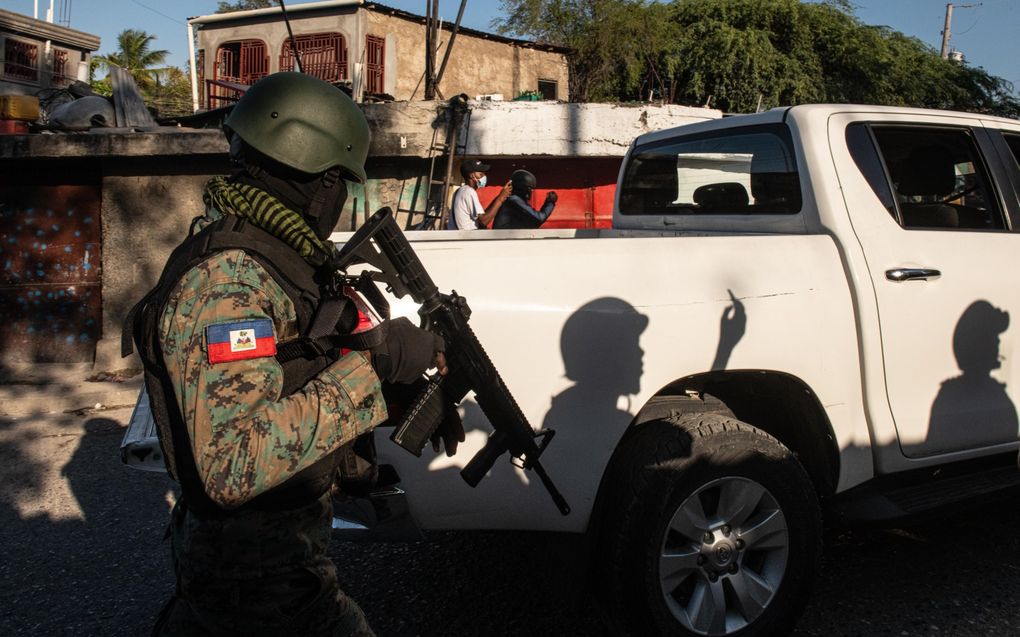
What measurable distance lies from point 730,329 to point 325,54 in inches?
887

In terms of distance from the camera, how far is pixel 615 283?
2371 mm

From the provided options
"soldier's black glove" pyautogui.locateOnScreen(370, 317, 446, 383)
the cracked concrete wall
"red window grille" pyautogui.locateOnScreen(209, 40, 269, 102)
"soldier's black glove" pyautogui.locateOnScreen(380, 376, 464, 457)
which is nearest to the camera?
"soldier's black glove" pyautogui.locateOnScreen(370, 317, 446, 383)

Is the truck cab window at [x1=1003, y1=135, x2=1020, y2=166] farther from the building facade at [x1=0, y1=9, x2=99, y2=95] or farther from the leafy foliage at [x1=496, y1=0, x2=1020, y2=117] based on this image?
Answer: the building facade at [x1=0, y1=9, x2=99, y2=95]

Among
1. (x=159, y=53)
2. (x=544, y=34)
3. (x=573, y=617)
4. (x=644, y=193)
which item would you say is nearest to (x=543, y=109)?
(x=644, y=193)

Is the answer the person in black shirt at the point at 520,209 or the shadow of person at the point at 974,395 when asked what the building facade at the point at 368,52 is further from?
the shadow of person at the point at 974,395

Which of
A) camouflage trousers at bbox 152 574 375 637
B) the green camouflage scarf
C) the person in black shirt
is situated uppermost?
the person in black shirt

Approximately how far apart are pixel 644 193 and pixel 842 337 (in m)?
1.63

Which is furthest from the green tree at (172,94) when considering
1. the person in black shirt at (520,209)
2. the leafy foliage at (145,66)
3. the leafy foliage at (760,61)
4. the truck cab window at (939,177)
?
the truck cab window at (939,177)

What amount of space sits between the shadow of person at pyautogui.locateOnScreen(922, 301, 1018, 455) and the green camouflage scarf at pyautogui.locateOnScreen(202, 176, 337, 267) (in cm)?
231

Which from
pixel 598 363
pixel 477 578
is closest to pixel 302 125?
pixel 598 363

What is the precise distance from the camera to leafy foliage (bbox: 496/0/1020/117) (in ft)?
77.3

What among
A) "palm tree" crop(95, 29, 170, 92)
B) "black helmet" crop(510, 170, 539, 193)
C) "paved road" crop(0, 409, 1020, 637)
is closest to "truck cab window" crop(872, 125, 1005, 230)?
"paved road" crop(0, 409, 1020, 637)

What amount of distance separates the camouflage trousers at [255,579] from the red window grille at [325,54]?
2230 centimetres

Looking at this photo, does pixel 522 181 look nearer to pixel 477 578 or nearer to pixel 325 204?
pixel 477 578
